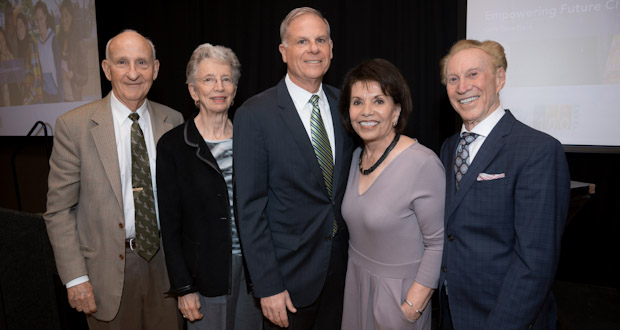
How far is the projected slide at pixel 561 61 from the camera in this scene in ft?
9.52

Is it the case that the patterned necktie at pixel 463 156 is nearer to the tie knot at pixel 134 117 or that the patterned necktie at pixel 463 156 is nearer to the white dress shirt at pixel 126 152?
the white dress shirt at pixel 126 152

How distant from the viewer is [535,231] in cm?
133

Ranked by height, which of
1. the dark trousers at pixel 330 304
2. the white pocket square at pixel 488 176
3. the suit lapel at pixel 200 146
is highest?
the suit lapel at pixel 200 146

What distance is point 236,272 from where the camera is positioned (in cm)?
189

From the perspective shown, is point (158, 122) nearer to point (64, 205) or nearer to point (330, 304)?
point (64, 205)

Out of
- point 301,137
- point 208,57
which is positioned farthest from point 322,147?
point 208,57

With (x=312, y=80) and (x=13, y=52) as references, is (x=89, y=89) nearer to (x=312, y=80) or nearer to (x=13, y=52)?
(x=13, y=52)

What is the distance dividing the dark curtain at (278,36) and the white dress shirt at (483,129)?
1957 millimetres

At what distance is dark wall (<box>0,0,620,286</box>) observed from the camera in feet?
10.7

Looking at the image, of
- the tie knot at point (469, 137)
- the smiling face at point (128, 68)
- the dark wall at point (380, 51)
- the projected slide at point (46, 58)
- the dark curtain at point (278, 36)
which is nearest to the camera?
the tie knot at point (469, 137)

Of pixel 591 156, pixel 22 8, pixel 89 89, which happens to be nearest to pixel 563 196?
pixel 591 156

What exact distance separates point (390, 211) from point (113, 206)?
4.47ft

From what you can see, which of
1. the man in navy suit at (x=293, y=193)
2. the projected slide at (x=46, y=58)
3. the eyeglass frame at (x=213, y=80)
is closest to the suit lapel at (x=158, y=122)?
the eyeglass frame at (x=213, y=80)

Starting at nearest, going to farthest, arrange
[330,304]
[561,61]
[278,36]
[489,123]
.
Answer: [489,123] → [330,304] → [561,61] → [278,36]
